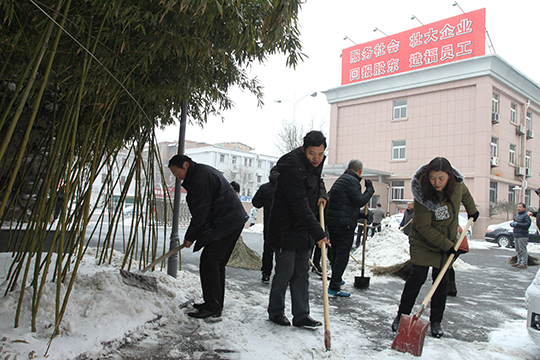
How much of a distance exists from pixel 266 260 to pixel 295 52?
8.90ft

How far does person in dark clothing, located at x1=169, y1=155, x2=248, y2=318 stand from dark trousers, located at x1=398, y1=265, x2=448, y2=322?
1466 mm

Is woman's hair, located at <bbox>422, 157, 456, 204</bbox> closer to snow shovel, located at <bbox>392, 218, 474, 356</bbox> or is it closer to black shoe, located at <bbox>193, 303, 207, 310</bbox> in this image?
snow shovel, located at <bbox>392, 218, 474, 356</bbox>

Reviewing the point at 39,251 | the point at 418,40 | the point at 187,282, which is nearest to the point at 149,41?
the point at 39,251

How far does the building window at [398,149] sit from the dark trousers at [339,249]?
1990 centimetres

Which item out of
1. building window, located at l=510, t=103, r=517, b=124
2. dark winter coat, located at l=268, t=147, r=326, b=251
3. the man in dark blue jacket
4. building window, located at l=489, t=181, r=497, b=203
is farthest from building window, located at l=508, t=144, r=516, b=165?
dark winter coat, located at l=268, t=147, r=326, b=251

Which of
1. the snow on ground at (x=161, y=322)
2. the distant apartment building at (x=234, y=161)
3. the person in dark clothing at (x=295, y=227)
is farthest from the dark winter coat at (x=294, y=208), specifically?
the distant apartment building at (x=234, y=161)

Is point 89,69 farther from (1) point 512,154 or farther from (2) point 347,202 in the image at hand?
(1) point 512,154

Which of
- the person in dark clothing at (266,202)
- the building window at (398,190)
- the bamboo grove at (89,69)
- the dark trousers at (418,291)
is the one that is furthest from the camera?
the building window at (398,190)

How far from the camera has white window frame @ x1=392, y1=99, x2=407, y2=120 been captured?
23.3 meters

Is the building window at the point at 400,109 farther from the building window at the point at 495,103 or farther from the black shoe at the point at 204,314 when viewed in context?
the black shoe at the point at 204,314

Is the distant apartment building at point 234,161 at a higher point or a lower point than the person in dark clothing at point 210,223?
higher

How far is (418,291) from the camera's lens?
10.2 ft

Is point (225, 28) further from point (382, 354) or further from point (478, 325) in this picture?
point (478, 325)

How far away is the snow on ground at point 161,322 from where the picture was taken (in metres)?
2.26
